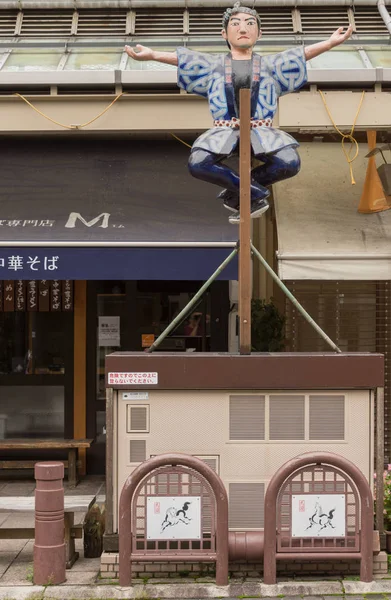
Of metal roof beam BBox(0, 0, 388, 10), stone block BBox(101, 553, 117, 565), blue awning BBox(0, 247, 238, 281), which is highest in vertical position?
metal roof beam BBox(0, 0, 388, 10)

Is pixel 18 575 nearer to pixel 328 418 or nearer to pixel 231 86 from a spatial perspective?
pixel 328 418

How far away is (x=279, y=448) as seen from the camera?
20.4 feet

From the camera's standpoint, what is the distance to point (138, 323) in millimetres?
9891

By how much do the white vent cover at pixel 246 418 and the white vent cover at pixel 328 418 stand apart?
16.6 inches

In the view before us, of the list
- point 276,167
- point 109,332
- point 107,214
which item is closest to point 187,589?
point 276,167

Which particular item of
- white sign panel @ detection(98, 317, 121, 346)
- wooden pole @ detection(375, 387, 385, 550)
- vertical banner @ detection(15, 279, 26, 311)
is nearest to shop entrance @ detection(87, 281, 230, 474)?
white sign panel @ detection(98, 317, 121, 346)

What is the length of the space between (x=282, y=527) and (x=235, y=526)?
51cm

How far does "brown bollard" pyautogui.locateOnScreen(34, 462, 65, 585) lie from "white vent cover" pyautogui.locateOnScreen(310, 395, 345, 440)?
82.5 inches

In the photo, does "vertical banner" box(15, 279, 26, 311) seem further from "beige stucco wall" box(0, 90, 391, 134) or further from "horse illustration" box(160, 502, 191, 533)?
"horse illustration" box(160, 502, 191, 533)

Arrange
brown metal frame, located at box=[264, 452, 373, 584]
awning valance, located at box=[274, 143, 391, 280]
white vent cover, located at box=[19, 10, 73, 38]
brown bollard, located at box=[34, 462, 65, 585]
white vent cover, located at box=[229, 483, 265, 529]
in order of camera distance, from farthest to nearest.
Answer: white vent cover, located at box=[19, 10, 73, 38]
awning valance, located at box=[274, 143, 391, 280]
white vent cover, located at box=[229, 483, 265, 529]
brown bollard, located at box=[34, 462, 65, 585]
brown metal frame, located at box=[264, 452, 373, 584]

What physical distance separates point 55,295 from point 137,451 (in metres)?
4.05

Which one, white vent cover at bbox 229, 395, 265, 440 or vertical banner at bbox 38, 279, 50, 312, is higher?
vertical banner at bbox 38, 279, 50, 312

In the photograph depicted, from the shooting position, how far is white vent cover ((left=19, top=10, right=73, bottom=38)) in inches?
414

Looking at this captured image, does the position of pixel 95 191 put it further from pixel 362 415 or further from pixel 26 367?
pixel 362 415
